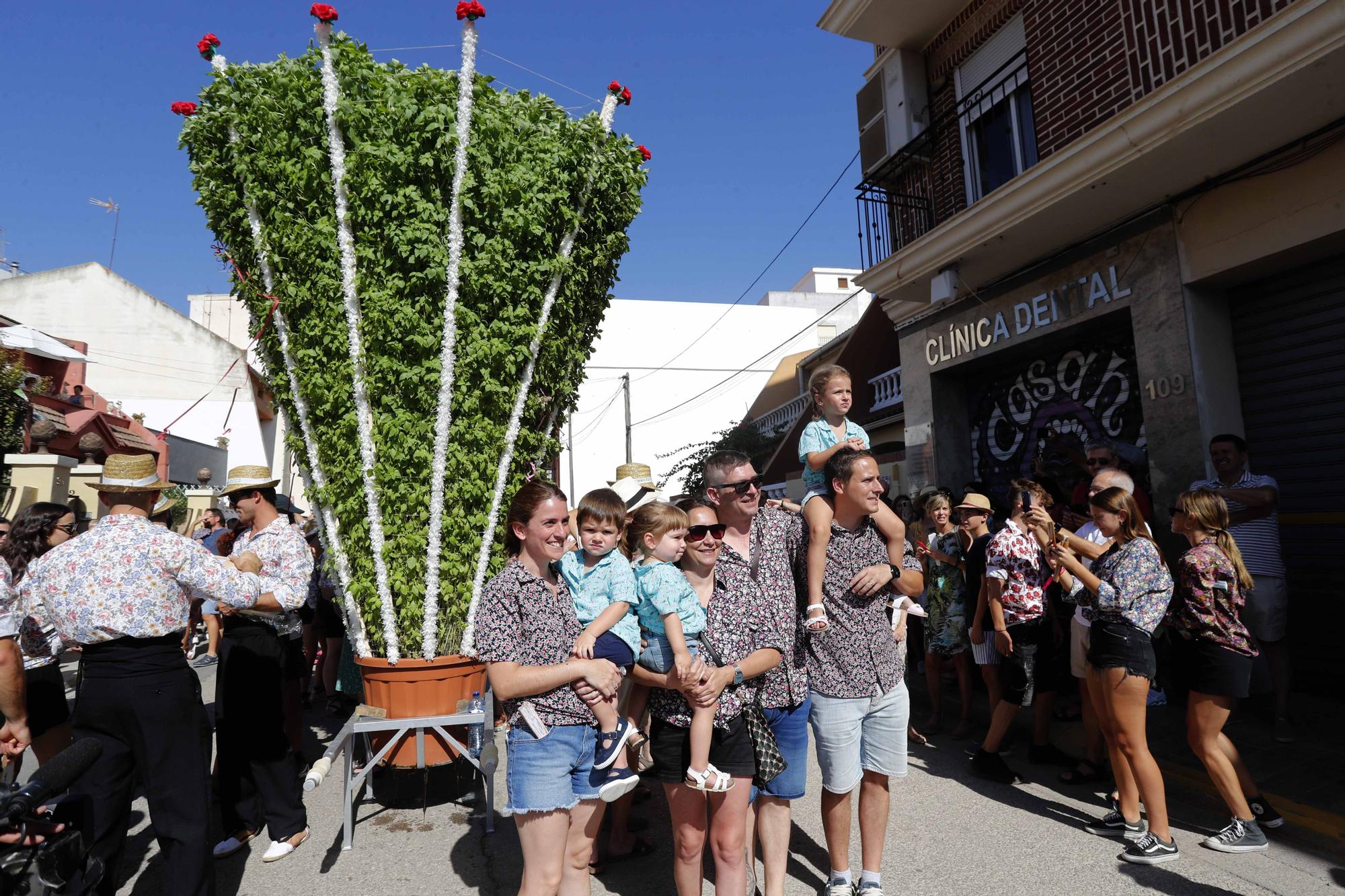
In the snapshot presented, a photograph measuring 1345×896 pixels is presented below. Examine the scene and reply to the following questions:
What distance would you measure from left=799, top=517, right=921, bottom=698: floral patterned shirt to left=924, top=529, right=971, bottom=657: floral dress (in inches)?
109

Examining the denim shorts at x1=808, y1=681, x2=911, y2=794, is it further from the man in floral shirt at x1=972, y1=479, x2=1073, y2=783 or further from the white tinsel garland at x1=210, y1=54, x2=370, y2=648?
the white tinsel garland at x1=210, y1=54, x2=370, y2=648

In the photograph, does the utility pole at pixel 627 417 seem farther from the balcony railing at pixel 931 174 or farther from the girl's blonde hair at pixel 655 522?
the girl's blonde hair at pixel 655 522

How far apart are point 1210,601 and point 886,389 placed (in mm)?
8832

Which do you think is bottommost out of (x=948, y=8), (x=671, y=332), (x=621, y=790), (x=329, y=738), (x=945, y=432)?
(x=329, y=738)

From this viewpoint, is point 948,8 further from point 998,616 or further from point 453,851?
point 453,851

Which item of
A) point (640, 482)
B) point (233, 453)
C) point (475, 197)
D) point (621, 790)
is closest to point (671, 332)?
point (233, 453)

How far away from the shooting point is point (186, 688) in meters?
3.20

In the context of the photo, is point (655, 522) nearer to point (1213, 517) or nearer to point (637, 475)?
point (1213, 517)

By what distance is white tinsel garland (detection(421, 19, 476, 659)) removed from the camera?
14.7 feet

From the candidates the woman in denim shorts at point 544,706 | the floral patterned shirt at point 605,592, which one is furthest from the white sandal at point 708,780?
the floral patterned shirt at point 605,592

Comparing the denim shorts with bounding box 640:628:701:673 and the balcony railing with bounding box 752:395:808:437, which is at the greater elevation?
the balcony railing with bounding box 752:395:808:437

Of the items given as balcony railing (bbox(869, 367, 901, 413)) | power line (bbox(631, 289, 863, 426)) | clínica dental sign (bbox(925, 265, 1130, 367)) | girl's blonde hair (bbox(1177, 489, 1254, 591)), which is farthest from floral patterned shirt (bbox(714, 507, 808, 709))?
power line (bbox(631, 289, 863, 426))

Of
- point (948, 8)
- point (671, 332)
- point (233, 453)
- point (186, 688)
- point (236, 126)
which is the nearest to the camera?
point (186, 688)

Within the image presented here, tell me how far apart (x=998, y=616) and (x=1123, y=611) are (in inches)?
43.2
